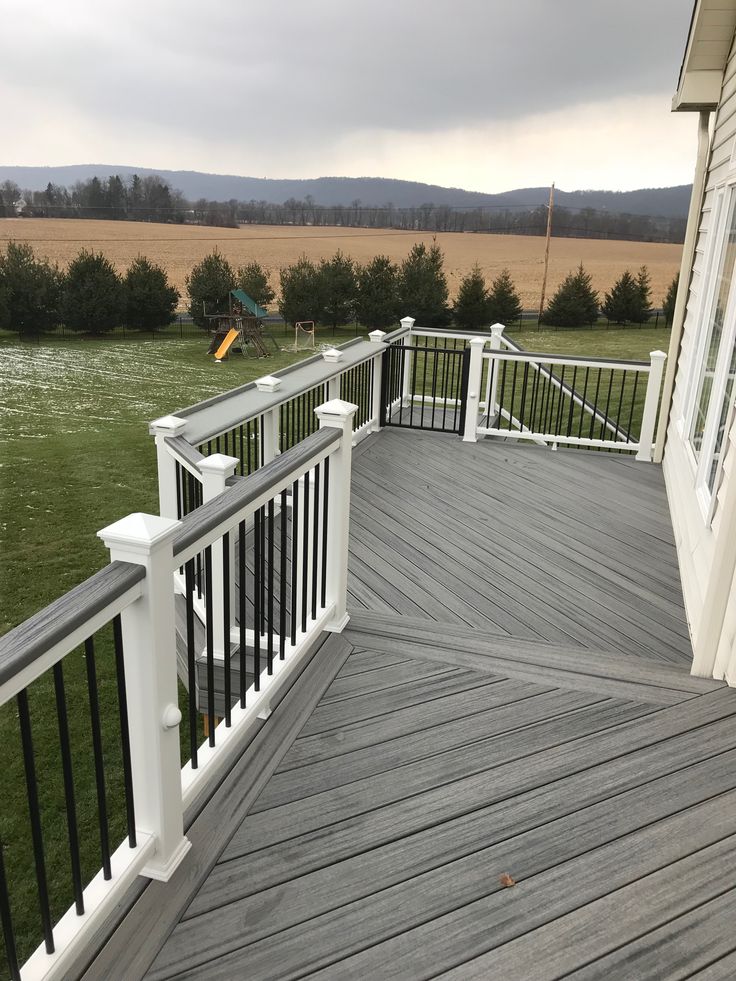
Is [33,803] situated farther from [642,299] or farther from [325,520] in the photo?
[642,299]

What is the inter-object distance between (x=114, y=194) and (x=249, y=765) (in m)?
42.1

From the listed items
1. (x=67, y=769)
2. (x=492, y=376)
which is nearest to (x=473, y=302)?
(x=492, y=376)

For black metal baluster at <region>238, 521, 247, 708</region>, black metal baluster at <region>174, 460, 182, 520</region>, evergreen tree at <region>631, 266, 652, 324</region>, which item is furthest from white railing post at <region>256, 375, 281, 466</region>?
evergreen tree at <region>631, 266, 652, 324</region>

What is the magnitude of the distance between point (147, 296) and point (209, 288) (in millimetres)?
2267

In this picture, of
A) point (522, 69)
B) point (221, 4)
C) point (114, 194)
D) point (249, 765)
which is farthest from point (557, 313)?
point (221, 4)

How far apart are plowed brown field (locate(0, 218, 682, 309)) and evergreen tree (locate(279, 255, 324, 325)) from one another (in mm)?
9644

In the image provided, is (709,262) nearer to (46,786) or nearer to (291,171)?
(46,786)

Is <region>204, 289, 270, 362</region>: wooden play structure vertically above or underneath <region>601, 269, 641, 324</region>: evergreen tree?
underneath

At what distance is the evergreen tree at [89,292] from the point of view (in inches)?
970

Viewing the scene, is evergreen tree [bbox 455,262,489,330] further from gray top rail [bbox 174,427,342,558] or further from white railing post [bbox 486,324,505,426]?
gray top rail [bbox 174,427,342,558]

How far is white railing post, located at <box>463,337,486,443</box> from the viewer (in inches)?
252

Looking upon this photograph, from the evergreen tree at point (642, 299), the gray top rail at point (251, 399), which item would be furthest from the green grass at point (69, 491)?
the evergreen tree at point (642, 299)

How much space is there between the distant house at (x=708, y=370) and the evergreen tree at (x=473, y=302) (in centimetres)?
2233

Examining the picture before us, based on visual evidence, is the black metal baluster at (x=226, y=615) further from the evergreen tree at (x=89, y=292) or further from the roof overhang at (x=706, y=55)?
the evergreen tree at (x=89, y=292)
